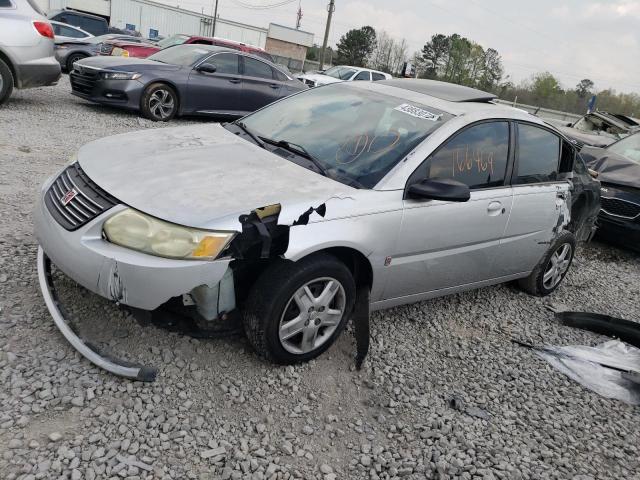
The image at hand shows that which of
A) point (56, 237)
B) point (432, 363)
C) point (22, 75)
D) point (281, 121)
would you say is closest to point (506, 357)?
point (432, 363)

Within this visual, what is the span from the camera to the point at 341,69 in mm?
18656

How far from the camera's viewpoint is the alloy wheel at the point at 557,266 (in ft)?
15.4

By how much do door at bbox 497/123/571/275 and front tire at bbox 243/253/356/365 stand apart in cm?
156

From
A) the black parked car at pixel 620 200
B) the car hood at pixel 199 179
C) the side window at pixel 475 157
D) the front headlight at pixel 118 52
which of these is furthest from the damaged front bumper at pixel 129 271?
the front headlight at pixel 118 52

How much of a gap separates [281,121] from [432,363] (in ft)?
6.49

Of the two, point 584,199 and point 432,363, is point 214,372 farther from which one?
point 584,199

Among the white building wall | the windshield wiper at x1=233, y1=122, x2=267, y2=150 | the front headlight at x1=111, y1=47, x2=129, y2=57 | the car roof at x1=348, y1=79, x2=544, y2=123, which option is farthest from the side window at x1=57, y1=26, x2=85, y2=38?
the white building wall

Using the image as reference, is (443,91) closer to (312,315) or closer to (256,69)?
(312,315)

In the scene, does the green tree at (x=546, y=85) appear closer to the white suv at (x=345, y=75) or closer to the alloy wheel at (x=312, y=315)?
the white suv at (x=345, y=75)

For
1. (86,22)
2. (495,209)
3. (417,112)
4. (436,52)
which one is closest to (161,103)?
(417,112)

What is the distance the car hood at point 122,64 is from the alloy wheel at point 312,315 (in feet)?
23.8

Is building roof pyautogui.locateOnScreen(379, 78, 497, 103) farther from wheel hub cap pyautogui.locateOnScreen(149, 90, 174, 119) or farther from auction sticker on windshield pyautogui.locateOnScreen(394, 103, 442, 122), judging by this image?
wheel hub cap pyautogui.locateOnScreen(149, 90, 174, 119)

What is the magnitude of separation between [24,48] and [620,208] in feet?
26.5

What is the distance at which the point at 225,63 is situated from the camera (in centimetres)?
1000
